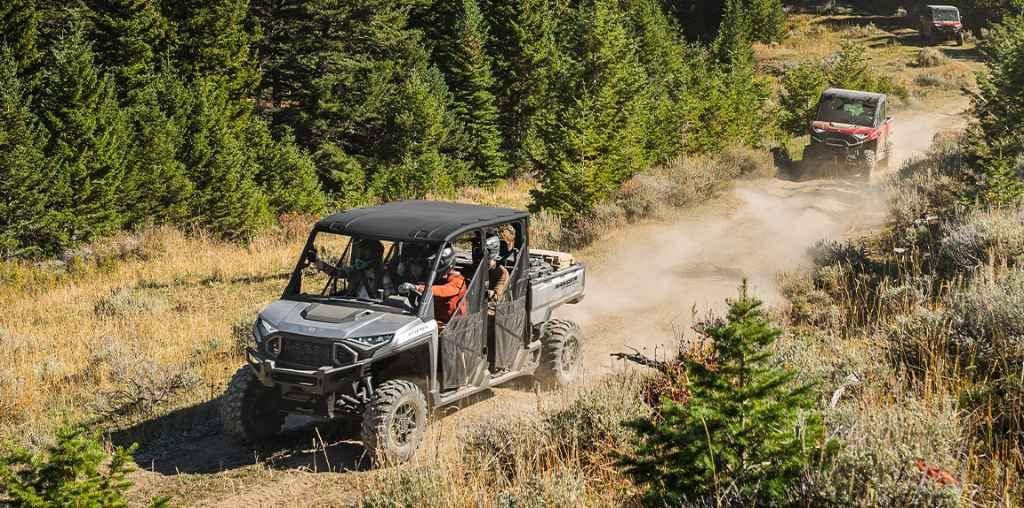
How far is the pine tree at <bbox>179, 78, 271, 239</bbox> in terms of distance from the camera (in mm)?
27797

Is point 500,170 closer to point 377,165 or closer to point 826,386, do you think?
point 377,165

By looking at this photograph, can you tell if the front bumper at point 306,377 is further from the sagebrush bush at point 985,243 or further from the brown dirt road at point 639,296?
the sagebrush bush at point 985,243

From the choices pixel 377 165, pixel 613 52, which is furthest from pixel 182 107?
pixel 613 52

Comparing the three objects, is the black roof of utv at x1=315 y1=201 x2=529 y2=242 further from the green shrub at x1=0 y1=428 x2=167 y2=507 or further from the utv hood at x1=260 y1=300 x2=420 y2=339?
the green shrub at x1=0 y1=428 x2=167 y2=507

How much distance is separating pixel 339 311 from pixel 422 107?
101 ft

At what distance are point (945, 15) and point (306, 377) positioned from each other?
64289 mm

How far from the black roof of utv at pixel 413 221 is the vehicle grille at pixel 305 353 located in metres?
1.41

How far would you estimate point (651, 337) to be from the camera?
12734mm

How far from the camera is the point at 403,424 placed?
316 inches

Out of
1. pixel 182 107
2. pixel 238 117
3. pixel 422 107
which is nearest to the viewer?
pixel 182 107

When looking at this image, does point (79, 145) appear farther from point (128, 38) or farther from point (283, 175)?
point (283, 175)

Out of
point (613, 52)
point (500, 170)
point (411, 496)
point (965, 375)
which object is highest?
point (613, 52)

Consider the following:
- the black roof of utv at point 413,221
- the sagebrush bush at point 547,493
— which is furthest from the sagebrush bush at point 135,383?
the sagebrush bush at point 547,493

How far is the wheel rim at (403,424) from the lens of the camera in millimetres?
7914
